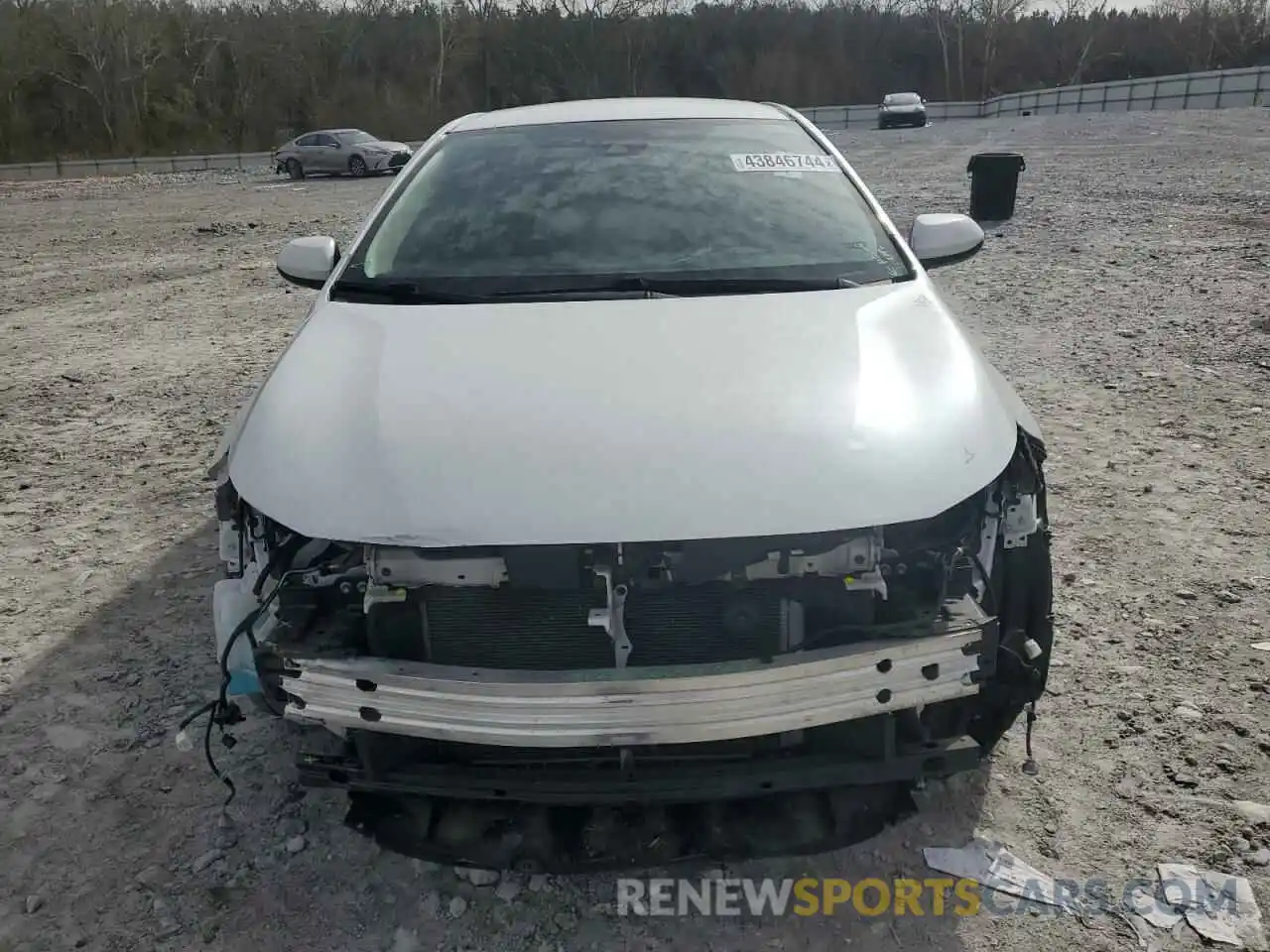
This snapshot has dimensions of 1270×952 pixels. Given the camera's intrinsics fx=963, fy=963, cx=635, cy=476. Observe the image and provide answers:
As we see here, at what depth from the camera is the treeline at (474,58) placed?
46.5 metres

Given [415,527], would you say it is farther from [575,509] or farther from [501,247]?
[501,247]

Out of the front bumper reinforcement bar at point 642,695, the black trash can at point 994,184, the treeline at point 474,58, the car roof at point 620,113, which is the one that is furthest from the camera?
the treeline at point 474,58

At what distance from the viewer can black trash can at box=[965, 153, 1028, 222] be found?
1062 centimetres

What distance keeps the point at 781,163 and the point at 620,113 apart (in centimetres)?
73

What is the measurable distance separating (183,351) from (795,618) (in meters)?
6.33

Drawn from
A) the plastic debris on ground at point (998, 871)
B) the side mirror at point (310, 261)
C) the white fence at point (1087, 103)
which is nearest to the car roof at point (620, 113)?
the side mirror at point (310, 261)

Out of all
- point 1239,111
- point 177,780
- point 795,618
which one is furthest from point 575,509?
point 1239,111

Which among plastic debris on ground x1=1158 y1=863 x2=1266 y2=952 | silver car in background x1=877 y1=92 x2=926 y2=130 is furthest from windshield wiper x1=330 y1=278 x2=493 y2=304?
silver car in background x1=877 y1=92 x2=926 y2=130

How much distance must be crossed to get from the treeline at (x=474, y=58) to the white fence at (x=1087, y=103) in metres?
11.0

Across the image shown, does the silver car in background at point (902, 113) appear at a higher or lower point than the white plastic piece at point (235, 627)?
higher

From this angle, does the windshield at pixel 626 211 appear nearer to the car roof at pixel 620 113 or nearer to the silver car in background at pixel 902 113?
the car roof at pixel 620 113

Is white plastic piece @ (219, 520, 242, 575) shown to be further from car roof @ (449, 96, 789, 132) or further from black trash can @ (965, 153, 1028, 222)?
black trash can @ (965, 153, 1028, 222)

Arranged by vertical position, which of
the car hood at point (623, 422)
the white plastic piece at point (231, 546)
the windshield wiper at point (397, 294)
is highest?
the windshield wiper at point (397, 294)

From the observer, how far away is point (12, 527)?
165 inches
